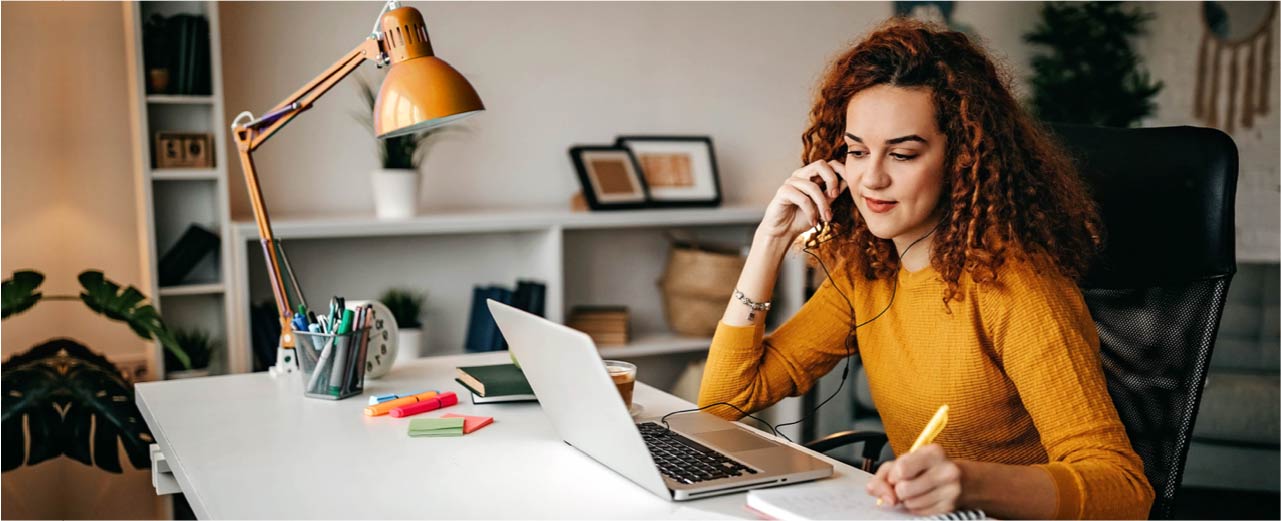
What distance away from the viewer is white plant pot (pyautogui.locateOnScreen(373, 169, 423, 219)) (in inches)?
117

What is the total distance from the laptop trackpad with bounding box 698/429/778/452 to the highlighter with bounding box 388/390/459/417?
1.41 feet

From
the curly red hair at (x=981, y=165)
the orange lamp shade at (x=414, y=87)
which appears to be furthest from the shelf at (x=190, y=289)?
the curly red hair at (x=981, y=165)

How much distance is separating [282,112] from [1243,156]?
12.3ft

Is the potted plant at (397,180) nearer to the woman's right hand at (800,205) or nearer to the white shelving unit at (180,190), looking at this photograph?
the white shelving unit at (180,190)

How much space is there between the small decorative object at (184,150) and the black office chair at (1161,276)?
5.81ft

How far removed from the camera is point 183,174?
8.84 feet

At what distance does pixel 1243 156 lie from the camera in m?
4.25

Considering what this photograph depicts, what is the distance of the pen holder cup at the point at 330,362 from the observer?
169cm

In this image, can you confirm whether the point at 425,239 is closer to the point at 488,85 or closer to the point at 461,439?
the point at 488,85

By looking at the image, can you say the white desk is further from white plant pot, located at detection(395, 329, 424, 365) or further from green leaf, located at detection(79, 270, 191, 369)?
white plant pot, located at detection(395, 329, 424, 365)

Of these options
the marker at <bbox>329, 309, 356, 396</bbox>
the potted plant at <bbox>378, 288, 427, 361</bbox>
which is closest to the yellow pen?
the marker at <bbox>329, 309, 356, 396</bbox>

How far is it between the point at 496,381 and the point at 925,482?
75 centimetres

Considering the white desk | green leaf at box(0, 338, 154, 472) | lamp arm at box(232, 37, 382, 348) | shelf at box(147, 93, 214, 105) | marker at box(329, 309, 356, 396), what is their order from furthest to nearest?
1. shelf at box(147, 93, 214, 105)
2. green leaf at box(0, 338, 154, 472)
3. lamp arm at box(232, 37, 382, 348)
4. marker at box(329, 309, 356, 396)
5. the white desk

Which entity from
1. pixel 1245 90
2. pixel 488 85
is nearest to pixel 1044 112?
pixel 1245 90
